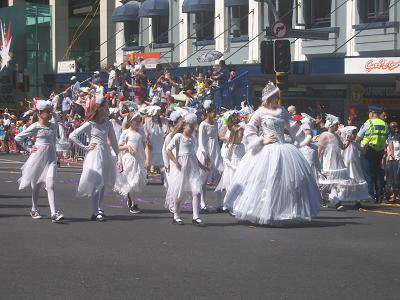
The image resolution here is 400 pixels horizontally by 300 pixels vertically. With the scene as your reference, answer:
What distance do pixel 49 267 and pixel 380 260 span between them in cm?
362

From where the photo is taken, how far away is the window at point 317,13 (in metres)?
31.6

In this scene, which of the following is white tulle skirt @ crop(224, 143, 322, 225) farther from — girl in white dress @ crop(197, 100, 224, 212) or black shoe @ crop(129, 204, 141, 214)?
black shoe @ crop(129, 204, 141, 214)

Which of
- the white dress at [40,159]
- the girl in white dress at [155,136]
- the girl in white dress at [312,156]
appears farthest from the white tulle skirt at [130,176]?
the girl in white dress at [155,136]

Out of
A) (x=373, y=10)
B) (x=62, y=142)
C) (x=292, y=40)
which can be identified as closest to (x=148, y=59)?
(x=292, y=40)

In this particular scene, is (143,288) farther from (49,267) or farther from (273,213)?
(273,213)

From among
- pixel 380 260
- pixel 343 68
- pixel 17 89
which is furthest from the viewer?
pixel 17 89

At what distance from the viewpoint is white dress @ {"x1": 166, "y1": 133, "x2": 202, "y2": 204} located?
535 inches

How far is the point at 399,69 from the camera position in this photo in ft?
79.0

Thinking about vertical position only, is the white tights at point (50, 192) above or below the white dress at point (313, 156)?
below

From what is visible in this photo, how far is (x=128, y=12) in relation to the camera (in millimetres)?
42406

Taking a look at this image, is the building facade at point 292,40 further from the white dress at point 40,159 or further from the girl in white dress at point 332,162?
the white dress at point 40,159

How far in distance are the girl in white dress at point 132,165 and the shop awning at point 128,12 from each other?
26.9 m

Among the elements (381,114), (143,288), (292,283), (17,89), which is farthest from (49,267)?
(17,89)

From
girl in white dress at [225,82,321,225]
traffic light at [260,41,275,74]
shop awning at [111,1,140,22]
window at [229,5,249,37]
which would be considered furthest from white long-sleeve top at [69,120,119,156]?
shop awning at [111,1,140,22]
